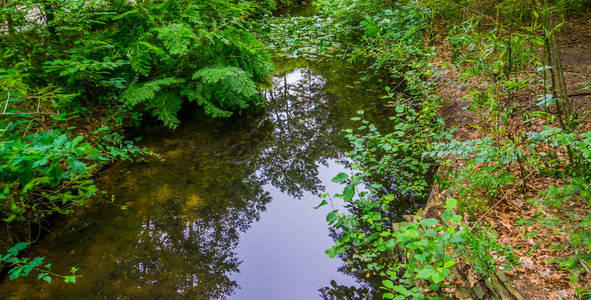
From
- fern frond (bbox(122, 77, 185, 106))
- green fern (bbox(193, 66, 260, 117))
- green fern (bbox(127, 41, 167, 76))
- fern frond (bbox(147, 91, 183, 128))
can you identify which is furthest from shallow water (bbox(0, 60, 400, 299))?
green fern (bbox(127, 41, 167, 76))

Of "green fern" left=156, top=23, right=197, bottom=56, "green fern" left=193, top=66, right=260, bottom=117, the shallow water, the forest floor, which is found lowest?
the forest floor

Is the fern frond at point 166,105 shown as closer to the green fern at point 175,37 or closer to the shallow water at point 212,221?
the shallow water at point 212,221

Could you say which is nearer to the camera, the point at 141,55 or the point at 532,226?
the point at 532,226

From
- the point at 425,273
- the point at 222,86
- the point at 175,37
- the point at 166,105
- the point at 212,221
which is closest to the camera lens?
the point at 425,273

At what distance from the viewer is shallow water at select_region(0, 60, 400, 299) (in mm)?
3125

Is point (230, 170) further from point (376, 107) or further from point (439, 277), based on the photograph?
point (439, 277)

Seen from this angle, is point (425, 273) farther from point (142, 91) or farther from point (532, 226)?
point (142, 91)

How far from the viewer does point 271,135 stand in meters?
5.65

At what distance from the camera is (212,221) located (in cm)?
384

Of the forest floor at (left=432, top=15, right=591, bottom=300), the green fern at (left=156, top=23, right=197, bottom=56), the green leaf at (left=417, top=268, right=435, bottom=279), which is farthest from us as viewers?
the green fern at (left=156, top=23, right=197, bottom=56)

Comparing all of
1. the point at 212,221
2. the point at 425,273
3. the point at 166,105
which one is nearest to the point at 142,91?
the point at 166,105

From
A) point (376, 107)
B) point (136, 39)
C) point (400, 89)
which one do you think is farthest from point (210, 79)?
point (400, 89)

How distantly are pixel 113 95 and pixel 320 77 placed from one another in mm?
4618

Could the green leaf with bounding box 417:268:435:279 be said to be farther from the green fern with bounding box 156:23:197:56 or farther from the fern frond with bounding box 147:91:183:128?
the fern frond with bounding box 147:91:183:128
